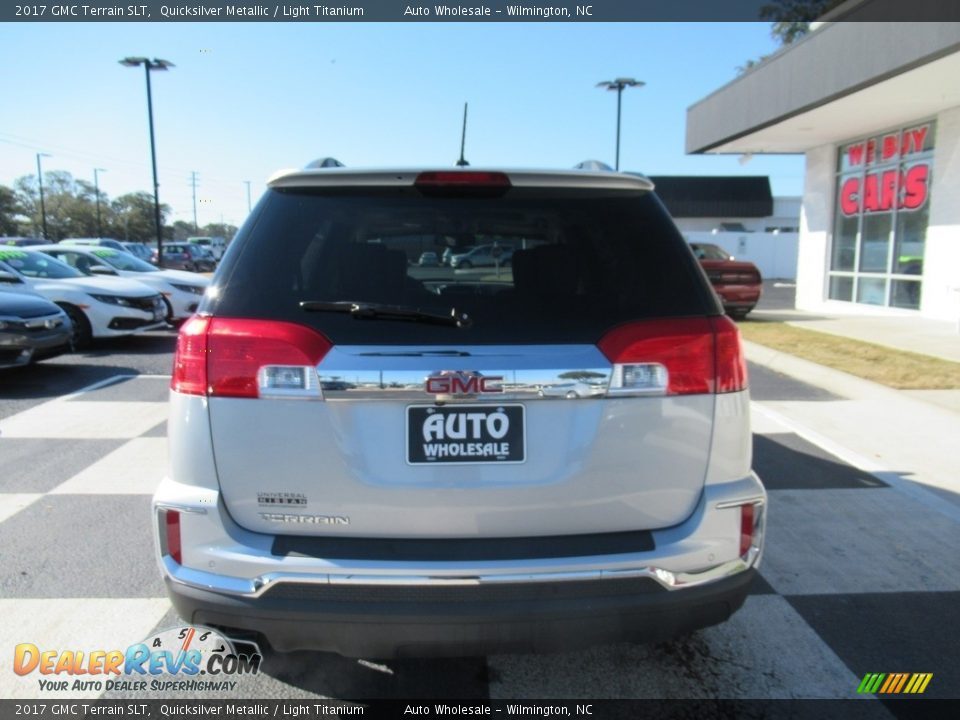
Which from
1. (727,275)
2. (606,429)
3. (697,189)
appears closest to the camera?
(606,429)

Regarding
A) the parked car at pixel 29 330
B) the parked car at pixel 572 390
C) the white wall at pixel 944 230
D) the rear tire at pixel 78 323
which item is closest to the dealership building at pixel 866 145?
the white wall at pixel 944 230

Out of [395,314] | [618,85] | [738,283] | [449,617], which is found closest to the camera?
[449,617]

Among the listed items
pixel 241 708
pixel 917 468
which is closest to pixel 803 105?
pixel 917 468

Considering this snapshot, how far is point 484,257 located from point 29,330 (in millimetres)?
6994

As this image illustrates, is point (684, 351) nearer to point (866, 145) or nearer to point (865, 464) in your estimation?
point (865, 464)

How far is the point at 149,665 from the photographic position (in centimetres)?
279

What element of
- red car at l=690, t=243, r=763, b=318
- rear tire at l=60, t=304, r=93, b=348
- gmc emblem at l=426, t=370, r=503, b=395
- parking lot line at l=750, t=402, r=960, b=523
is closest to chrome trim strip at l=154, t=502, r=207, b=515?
gmc emblem at l=426, t=370, r=503, b=395

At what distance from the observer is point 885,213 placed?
1536 cm

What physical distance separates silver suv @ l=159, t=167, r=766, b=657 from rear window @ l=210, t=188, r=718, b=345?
0.04ft

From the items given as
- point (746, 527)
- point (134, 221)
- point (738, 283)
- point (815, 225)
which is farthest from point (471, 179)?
point (134, 221)

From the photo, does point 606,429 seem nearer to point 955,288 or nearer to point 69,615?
point 69,615

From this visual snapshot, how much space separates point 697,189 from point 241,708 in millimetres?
48766

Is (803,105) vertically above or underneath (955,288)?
above

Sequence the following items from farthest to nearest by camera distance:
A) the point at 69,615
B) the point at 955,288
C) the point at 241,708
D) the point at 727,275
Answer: the point at 727,275 < the point at 955,288 < the point at 69,615 < the point at 241,708
